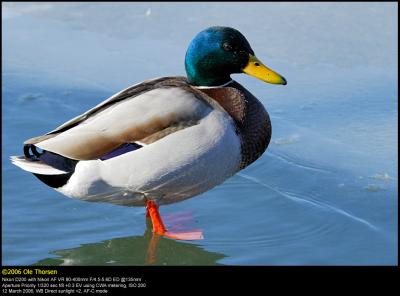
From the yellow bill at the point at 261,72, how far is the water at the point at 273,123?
2.22 feet

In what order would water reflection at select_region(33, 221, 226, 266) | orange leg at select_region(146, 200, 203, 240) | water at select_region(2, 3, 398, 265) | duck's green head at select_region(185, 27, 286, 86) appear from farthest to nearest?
1. duck's green head at select_region(185, 27, 286, 86)
2. orange leg at select_region(146, 200, 203, 240)
3. water at select_region(2, 3, 398, 265)
4. water reflection at select_region(33, 221, 226, 266)

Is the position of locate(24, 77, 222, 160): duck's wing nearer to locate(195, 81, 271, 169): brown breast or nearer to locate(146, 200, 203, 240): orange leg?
locate(195, 81, 271, 169): brown breast

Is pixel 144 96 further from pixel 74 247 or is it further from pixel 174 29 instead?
pixel 174 29

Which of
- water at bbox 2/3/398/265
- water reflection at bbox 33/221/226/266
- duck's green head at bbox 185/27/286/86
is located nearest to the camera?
water reflection at bbox 33/221/226/266

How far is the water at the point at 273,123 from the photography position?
13.2 feet

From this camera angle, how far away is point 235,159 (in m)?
4.13

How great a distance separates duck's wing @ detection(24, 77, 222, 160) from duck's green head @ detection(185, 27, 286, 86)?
0.95 ft

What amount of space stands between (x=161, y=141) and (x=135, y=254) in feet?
1.90

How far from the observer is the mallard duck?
397cm

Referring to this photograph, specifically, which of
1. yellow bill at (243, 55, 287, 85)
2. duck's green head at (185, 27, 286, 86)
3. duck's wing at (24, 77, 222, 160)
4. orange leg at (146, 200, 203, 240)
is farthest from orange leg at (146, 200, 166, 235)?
yellow bill at (243, 55, 287, 85)

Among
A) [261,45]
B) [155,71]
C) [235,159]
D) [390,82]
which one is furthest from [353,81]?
[235,159]

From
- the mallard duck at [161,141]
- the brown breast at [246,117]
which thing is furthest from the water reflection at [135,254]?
the brown breast at [246,117]

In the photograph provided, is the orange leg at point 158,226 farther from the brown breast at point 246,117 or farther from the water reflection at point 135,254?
the brown breast at point 246,117

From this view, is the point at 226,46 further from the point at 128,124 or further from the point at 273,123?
the point at 273,123
